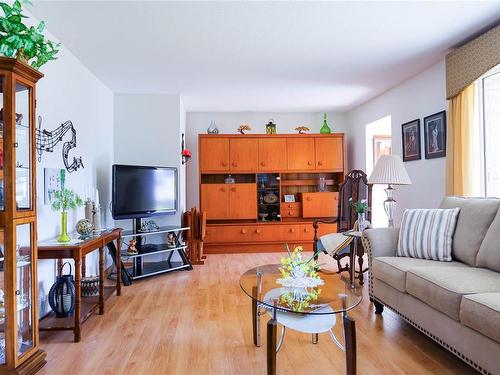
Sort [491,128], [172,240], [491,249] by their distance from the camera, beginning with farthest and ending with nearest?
[172,240]
[491,128]
[491,249]

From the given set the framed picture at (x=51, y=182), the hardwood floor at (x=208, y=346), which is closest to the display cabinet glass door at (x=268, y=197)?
the hardwood floor at (x=208, y=346)

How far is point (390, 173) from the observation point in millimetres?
3451

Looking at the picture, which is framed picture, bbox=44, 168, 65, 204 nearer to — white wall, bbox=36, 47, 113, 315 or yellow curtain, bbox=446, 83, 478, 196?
white wall, bbox=36, 47, 113, 315

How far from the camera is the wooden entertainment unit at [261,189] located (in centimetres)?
564

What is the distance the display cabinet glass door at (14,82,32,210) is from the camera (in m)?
1.98

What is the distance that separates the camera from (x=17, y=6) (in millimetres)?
1833

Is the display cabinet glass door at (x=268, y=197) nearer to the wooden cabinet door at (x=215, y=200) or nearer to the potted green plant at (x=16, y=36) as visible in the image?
the wooden cabinet door at (x=215, y=200)

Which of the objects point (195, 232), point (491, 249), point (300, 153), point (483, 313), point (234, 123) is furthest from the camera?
point (234, 123)

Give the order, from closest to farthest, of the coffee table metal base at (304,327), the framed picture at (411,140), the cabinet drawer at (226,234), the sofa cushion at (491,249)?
the coffee table metal base at (304,327) < the sofa cushion at (491,249) < the framed picture at (411,140) < the cabinet drawer at (226,234)

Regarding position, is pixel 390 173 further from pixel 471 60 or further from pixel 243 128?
pixel 243 128

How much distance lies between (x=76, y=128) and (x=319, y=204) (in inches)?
151

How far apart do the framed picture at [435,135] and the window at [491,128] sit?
1.34 feet

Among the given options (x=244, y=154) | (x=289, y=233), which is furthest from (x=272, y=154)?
(x=289, y=233)

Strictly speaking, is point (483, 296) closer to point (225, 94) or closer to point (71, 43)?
point (71, 43)
